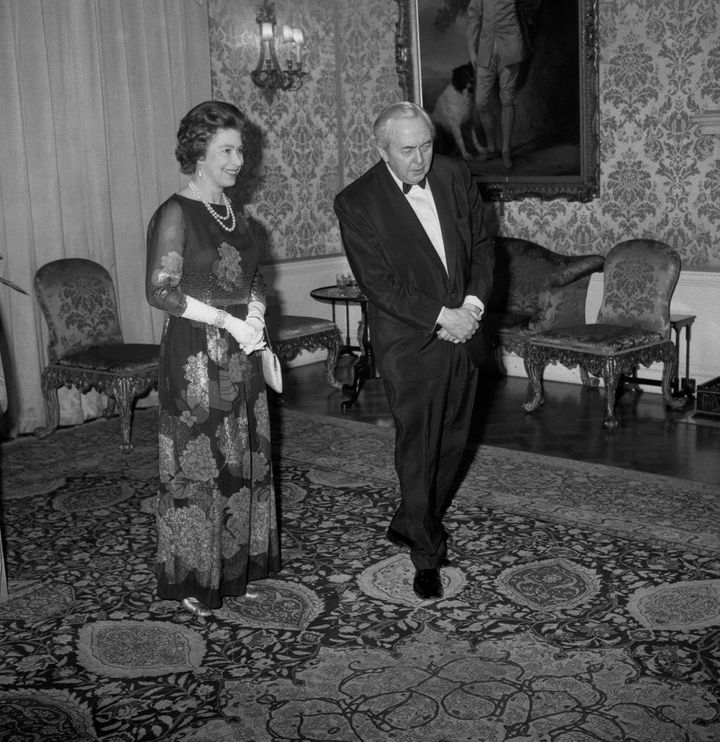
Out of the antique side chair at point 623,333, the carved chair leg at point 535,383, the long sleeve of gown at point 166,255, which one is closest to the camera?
the long sleeve of gown at point 166,255

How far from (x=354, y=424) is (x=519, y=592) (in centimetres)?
252

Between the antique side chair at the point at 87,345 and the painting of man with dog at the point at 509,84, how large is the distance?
2809 millimetres

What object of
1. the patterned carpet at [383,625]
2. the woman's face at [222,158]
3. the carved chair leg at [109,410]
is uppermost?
the woman's face at [222,158]

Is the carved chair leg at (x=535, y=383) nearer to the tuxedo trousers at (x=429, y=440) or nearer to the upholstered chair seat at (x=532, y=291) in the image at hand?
the upholstered chair seat at (x=532, y=291)

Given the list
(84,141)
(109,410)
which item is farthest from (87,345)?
(84,141)

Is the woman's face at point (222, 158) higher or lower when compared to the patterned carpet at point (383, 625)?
higher

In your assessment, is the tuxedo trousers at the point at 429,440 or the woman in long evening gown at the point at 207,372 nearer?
the woman in long evening gown at the point at 207,372

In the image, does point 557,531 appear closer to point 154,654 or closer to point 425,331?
point 425,331

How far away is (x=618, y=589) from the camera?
3.51 m

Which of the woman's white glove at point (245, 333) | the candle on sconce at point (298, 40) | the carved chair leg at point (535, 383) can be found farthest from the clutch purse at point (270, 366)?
the candle on sconce at point (298, 40)

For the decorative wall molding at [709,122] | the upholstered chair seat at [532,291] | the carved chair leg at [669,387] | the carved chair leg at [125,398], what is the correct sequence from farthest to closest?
the upholstered chair seat at [532,291], the carved chair leg at [669,387], the decorative wall molding at [709,122], the carved chair leg at [125,398]

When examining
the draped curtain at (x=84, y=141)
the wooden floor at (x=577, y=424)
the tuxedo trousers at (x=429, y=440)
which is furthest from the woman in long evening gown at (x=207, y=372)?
Answer: the draped curtain at (x=84, y=141)

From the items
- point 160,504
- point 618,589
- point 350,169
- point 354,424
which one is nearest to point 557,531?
point 618,589

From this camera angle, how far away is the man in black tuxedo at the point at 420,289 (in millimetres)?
3277
